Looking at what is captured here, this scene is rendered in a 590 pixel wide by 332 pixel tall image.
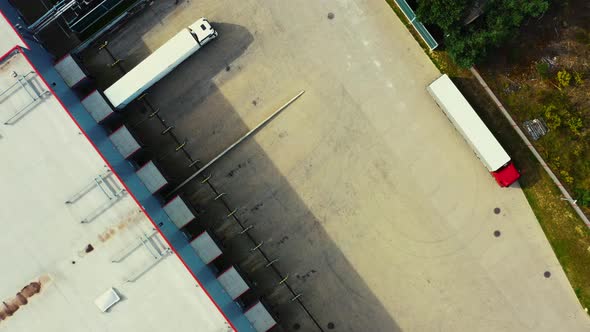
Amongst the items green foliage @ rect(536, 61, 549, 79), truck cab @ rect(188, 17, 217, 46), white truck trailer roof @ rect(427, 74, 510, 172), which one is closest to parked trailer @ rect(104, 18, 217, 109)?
truck cab @ rect(188, 17, 217, 46)

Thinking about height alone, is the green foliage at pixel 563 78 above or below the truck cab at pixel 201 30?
below

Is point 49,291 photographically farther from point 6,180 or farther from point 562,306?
point 562,306

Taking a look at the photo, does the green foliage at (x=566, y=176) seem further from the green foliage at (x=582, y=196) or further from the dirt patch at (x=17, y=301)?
the dirt patch at (x=17, y=301)

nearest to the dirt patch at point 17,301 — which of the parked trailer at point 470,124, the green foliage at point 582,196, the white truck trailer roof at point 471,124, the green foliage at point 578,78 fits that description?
the parked trailer at point 470,124

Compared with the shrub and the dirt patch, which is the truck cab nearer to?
the dirt patch

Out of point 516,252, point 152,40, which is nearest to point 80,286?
point 152,40

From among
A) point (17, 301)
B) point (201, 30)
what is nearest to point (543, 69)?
point (201, 30)
